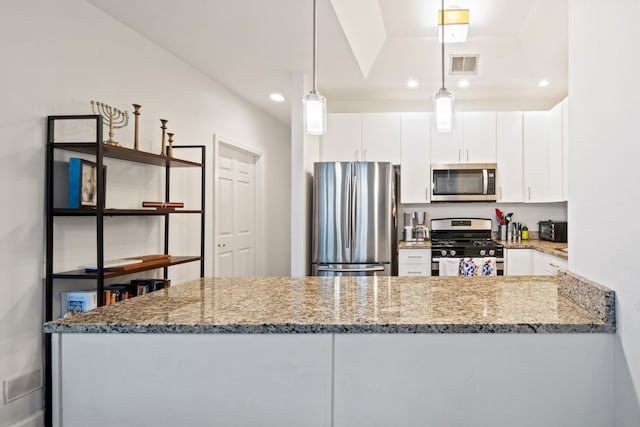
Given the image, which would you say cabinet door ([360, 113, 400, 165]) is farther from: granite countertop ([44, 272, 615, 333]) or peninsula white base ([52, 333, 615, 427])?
peninsula white base ([52, 333, 615, 427])

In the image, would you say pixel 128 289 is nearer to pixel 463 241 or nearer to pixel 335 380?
pixel 335 380

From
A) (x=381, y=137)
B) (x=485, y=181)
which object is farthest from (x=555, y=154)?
(x=381, y=137)

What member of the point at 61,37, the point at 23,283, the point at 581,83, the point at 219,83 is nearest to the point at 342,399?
the point at 581,83

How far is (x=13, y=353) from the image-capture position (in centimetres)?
214

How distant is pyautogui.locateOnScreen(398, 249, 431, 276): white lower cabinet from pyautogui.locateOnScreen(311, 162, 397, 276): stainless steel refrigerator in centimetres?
30

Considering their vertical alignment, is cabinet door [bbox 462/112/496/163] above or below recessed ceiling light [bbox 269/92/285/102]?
below

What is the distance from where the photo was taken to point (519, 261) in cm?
418

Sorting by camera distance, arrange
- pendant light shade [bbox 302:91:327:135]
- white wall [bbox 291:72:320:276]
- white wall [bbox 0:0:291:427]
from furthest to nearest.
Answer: white wall [bbox 291:72:320:276] → white wall [bbox 0:0:291:427] → pendant light shade [bbox 302:91:327:135]

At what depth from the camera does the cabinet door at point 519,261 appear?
13.7ft

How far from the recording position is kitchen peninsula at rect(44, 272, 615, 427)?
45.3 inches

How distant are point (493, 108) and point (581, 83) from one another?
4.00 m

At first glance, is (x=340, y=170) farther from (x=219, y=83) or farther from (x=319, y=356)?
(x=319, y=356)

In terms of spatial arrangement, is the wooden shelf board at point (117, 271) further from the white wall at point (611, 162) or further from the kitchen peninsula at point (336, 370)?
the white wall at point (611, 162)

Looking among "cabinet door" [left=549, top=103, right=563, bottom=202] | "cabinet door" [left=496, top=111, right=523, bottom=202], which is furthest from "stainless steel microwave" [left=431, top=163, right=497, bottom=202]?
"cabinet door" [left=549, top=103, right=563, bottom=202]
